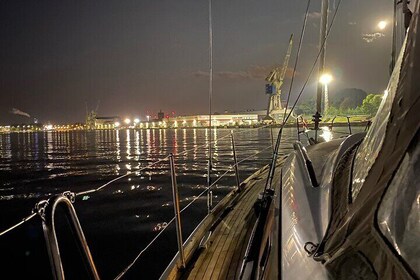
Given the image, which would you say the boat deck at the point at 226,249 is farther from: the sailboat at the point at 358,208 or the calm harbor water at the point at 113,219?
the calm harbor water at the point at 113,219

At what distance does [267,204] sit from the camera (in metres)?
3.31

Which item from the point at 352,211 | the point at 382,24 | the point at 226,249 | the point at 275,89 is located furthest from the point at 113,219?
the point at 275,89

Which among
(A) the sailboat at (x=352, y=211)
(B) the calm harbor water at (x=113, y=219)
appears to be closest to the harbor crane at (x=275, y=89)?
(B) the calm harbor water at (x=113, y=219)

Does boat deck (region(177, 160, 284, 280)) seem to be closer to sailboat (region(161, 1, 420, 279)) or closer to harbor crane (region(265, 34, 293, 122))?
sailboat (region(161, 1, 420, 279))

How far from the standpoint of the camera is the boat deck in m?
3.09

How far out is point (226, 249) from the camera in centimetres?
359

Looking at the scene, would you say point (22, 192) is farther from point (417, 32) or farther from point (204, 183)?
point (417, 32)

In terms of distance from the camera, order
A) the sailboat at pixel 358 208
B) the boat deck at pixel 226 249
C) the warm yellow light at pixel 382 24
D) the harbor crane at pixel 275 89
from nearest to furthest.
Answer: the sailboat at pixel 358 208, the boat deck at pixel 226 249, the warm yellow light at pixel 382 24, the harbor crane at pixel 275 89

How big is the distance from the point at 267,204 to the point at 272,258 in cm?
137

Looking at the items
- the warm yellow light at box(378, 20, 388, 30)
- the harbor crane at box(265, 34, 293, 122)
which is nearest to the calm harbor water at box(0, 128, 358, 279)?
the warm yellow light at box(378, 20, 388, 30)

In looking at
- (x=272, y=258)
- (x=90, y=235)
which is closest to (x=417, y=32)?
(x=272, y=258)

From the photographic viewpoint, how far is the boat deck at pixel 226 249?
309cm

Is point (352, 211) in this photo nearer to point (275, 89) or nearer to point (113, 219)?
point (113, 219)

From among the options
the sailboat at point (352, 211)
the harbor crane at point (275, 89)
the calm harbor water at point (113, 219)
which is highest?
the harbor crane at point (275, 89)
